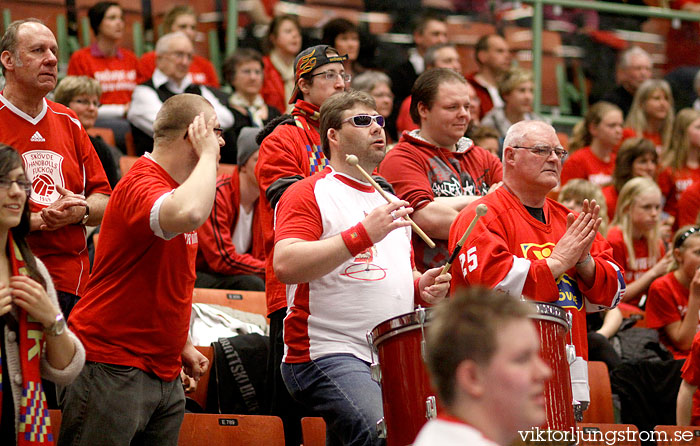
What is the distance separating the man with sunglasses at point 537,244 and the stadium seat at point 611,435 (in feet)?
1.97

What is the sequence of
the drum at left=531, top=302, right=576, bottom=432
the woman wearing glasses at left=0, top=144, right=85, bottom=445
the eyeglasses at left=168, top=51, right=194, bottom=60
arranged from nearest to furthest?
the woman wearing glasses at left=0, top=144, right=85, bottom=445, the drum at left=531, top=302, right=576, bottom=432, the eyeglasses at left=168, top=51, right=194, bottom=60

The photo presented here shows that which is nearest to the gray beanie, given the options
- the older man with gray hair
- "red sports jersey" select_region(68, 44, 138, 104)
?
"red sports jersey" select_region(68, 44, 138, 104)

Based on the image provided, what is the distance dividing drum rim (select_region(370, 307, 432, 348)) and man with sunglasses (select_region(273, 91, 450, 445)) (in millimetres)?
214

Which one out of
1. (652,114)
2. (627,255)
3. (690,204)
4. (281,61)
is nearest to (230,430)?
(627,255)

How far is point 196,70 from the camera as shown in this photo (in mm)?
8445

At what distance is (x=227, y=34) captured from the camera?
351 inches

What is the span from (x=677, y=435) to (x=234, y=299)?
2.36 m

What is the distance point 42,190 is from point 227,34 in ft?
16.5

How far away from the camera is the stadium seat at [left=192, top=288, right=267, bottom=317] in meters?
5.37

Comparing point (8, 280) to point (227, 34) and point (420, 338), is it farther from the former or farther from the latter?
point (227, 34)

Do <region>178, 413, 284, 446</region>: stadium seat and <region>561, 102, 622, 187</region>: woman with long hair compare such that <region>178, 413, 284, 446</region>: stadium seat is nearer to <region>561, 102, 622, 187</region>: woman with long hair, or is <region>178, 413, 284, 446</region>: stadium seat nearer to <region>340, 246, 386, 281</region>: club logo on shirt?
<region>340, 246, 386, 281</region>: club logo on shirt

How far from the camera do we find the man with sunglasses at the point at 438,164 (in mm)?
4578

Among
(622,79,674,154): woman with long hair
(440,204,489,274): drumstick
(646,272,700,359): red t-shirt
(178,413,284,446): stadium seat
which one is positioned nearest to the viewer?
(440,204,489,274): drumstick

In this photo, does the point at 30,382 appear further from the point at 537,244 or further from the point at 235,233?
the point at 235,233
